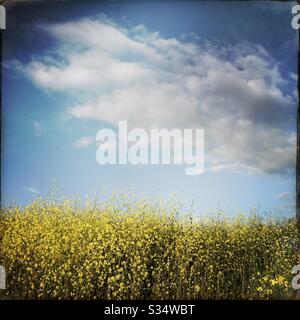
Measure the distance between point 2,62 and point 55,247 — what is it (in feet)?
7.30

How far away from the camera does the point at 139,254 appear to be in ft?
20.0

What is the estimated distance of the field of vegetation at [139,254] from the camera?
594cm

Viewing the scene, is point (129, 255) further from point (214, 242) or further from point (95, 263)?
point (214, 242)

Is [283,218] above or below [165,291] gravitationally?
above

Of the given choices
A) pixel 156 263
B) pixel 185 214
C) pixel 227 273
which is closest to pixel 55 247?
pixel 156 263

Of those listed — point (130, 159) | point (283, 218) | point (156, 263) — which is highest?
point (130, 159)

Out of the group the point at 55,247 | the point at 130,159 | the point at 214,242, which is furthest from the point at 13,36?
the point at 214,242

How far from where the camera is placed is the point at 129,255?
240 inches

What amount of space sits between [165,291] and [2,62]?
3209 mm

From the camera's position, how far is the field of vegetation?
19.5 feet
